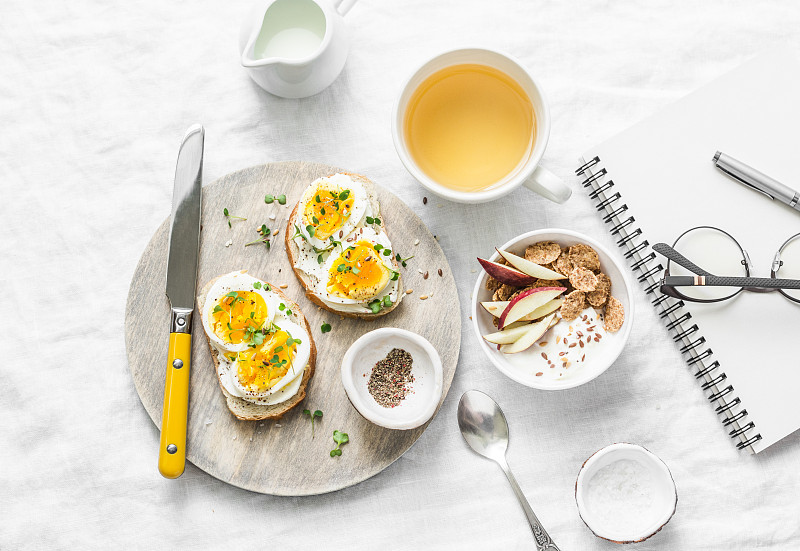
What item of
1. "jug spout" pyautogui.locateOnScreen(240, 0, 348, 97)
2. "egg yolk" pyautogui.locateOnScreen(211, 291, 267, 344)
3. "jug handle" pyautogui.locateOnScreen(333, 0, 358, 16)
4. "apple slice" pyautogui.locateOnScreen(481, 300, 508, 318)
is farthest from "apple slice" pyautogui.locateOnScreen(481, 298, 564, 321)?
"jug handle" pyautogui.locateOnScreen(333, 0, 358, 16)

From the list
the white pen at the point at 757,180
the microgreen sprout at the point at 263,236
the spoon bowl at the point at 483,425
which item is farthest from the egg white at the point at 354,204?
the white pen at the point at 757,180

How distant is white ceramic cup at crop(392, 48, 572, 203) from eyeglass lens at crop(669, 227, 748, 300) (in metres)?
0.46

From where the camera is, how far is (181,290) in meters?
1.82

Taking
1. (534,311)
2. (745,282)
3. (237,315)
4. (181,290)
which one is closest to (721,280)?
(745,282)

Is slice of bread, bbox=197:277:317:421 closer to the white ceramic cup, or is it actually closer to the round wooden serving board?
the round wooden serving board

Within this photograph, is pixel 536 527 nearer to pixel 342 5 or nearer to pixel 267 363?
pixel 267 363

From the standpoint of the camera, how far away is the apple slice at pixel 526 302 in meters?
1.72

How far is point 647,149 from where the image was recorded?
1918 mm

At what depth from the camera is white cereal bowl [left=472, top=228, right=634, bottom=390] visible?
1711 millimetres

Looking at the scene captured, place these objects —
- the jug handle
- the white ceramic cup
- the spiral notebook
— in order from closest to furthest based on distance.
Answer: the white ceramic cup
the jug handle
the spiral notebook

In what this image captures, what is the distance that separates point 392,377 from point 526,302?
43cm

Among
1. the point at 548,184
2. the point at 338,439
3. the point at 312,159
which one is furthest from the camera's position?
the point at 312,159

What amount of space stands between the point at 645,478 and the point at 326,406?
934 millimetres

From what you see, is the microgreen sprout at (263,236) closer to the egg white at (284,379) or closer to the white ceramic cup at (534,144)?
the egg white at (284,379)
